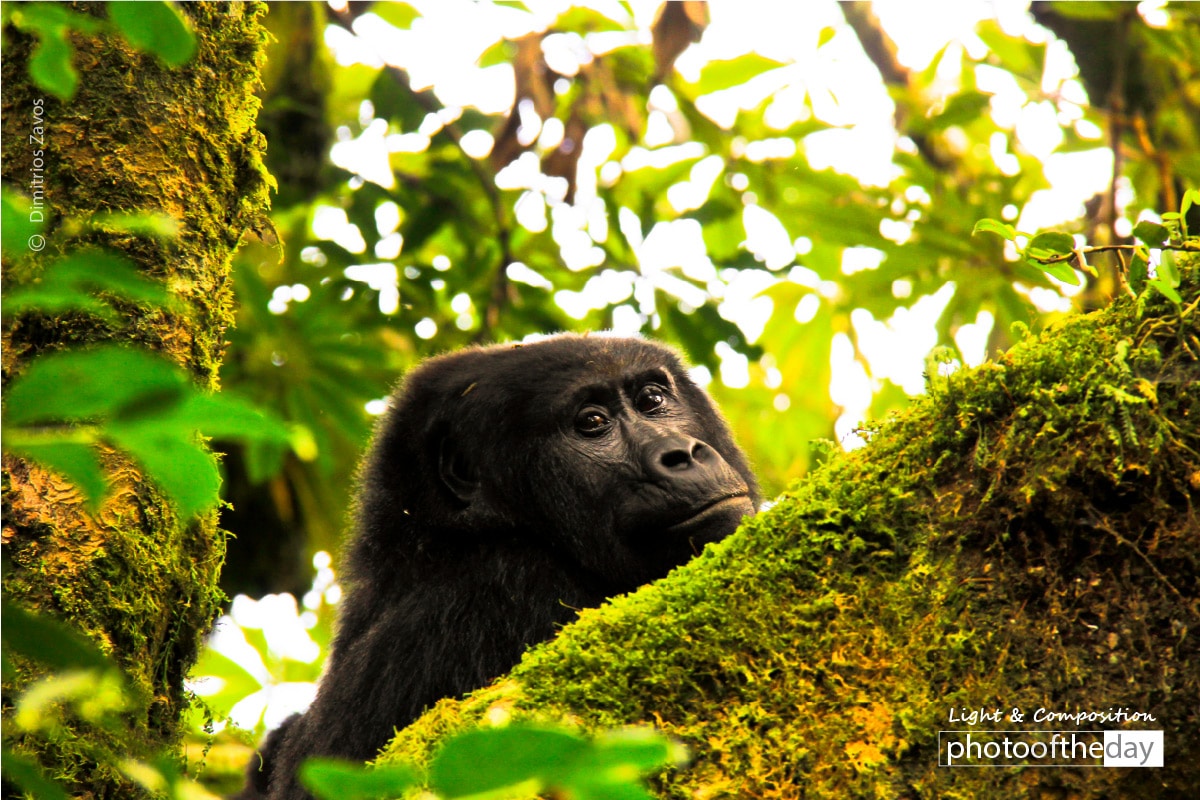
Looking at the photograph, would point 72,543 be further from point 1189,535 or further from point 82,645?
point 1189,535

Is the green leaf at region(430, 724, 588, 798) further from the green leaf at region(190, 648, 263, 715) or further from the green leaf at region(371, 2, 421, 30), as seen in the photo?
the green leaf at region(371, 2, 421, 30)

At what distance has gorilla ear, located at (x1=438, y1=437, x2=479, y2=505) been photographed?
4438 millimetres

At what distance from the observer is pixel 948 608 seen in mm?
2014

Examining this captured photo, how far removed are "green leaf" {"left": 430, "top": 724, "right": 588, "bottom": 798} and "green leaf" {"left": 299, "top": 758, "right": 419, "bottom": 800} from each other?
0.03 meters

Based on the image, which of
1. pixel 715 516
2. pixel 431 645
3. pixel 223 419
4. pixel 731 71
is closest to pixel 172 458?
pixel 223 419

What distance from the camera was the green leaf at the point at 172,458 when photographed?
94 cm

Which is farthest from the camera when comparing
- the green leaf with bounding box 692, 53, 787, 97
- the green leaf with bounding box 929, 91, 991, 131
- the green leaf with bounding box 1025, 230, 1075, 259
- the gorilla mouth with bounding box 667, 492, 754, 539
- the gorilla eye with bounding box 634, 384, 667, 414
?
the green leaf with bounding box 692, 53, 787, 97

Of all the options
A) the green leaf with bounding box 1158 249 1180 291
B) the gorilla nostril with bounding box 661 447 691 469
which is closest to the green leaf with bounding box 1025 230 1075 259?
the green leaf with bounding box 1158 249 1180 291

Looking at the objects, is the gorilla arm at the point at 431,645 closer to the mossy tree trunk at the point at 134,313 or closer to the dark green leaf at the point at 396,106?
the mossy tree trunk at the point at 134,313

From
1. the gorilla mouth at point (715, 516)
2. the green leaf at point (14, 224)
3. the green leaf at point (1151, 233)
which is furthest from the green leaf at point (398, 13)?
the green leaf at point (14, 224)

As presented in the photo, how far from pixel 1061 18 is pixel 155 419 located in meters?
7.65

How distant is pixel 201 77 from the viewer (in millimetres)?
3045

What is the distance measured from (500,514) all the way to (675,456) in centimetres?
76

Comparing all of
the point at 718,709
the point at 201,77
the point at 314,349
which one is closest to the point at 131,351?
the point at 718,709
